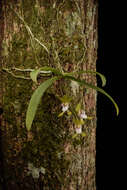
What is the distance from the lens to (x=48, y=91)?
0.78m

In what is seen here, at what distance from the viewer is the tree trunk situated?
756 mm

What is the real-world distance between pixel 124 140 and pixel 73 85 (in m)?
1.17

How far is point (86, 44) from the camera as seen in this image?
81 centimetres

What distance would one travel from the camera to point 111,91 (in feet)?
5.50

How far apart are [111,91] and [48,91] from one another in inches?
40.3

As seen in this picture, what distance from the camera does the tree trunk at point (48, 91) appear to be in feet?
2.48

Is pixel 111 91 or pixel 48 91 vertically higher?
pixel 48 91

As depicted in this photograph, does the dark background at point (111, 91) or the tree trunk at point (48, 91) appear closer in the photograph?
the tree trunk at point (48, 91)

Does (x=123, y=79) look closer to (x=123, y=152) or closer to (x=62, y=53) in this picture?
(x=123, y=152)

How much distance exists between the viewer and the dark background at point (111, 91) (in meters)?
1.54

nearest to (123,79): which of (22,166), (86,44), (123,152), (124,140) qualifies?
(124,140)

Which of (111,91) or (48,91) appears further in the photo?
(111,91)

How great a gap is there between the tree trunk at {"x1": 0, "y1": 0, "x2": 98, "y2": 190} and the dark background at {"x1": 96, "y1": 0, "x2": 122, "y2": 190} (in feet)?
2.57

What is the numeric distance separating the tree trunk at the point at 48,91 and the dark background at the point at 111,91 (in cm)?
78
